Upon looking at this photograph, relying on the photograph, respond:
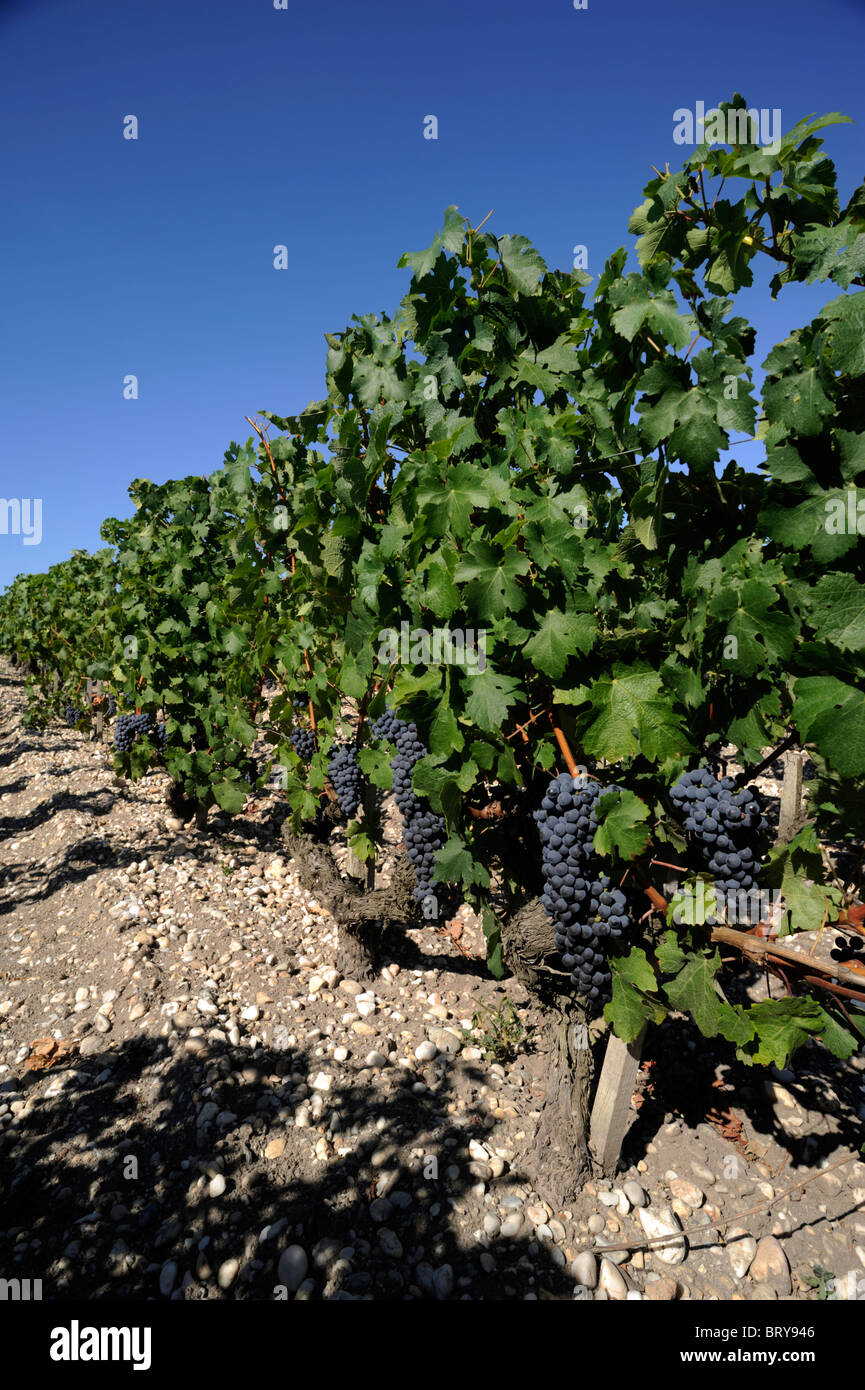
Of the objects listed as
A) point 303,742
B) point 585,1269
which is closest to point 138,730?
point 303,742

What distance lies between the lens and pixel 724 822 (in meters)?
2.59

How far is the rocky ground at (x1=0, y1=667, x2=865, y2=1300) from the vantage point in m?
3.04

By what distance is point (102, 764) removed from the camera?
12.0 metres

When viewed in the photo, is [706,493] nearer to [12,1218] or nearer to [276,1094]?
[276,1094]

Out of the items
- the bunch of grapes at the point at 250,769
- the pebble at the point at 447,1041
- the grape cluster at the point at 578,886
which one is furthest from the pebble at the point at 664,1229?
the bunch of grapes at the point at 250,769

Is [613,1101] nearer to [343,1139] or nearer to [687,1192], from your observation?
[687,1192]

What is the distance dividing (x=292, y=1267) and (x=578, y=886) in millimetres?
2007

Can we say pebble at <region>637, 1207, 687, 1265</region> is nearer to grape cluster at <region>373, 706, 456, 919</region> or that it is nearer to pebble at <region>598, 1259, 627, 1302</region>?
pebble at <region>598, 1259, 627, 1302</region>

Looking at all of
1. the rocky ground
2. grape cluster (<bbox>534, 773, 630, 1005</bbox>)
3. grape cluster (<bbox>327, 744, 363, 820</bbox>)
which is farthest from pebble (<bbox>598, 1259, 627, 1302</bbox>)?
grape cluster (<bbox>327, 744, 363, 820</bbox>)

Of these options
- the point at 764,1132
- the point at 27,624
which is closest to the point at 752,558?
the point at 764,1132

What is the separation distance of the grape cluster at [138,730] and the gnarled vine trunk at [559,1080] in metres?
5.95

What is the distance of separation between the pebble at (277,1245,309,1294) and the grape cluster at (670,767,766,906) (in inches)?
91.8

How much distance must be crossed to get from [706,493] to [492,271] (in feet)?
4.25

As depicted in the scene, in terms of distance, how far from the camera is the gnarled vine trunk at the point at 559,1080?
338cm
